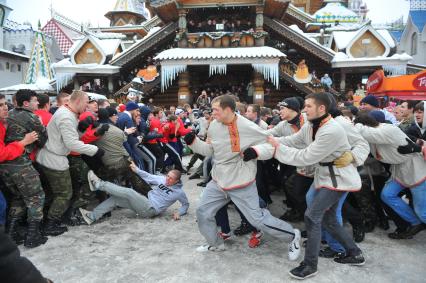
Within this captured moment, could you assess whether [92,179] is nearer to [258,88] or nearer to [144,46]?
[258,88]

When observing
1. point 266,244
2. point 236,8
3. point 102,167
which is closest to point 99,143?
point 102,167

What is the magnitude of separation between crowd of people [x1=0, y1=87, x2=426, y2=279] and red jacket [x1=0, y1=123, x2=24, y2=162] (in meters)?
0.01

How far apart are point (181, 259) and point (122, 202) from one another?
6.01 ft

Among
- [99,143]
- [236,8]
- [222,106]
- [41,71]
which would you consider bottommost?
[99,143]

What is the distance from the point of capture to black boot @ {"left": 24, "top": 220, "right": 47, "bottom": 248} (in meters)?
4.41

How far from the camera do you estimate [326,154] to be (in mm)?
3531

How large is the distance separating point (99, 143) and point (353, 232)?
4009mm

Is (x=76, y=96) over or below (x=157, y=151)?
over

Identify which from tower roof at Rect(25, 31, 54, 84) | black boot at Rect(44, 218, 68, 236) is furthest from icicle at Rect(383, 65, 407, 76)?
tower roof at Rect(25, 31, 54, 84)

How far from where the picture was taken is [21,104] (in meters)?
4.47

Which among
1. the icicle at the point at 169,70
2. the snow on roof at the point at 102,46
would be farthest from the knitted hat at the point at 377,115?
the snow on roof at the point at 102,46

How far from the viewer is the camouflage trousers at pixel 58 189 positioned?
4.76 m

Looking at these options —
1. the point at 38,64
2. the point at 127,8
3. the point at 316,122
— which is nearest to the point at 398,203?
the point at 316,122

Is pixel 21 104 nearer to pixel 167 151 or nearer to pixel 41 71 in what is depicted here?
pixel 167 151
